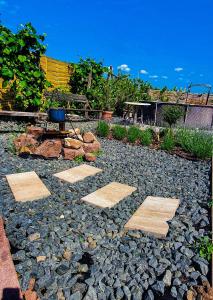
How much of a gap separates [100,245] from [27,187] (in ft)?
4.94

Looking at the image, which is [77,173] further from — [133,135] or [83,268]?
[133,135]

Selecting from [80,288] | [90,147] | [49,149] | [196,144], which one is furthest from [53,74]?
[80,288]

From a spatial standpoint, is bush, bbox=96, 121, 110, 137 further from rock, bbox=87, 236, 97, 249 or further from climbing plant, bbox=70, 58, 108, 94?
rock, bbox=87, 236, 97, 249

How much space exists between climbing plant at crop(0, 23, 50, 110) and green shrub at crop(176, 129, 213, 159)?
16.8 feet

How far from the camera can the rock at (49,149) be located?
4.85 metres

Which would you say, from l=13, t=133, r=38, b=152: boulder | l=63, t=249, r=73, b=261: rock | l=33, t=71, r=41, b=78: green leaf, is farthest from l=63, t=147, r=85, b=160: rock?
l=33, t=71, r=41, b=78: green leaf

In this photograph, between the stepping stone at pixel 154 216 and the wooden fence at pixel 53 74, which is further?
the wooden fence at pixel 53 74

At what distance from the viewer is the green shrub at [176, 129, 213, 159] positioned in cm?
534

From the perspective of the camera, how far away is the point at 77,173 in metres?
4.07

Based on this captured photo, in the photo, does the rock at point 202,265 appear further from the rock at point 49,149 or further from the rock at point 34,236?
the rock at point 49,149

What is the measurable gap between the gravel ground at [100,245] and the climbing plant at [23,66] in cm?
555

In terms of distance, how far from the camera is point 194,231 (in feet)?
8.09

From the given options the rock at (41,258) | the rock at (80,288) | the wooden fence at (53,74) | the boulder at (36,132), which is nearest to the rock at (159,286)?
the rock at (80,288)

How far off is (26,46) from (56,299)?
27.6 feet
